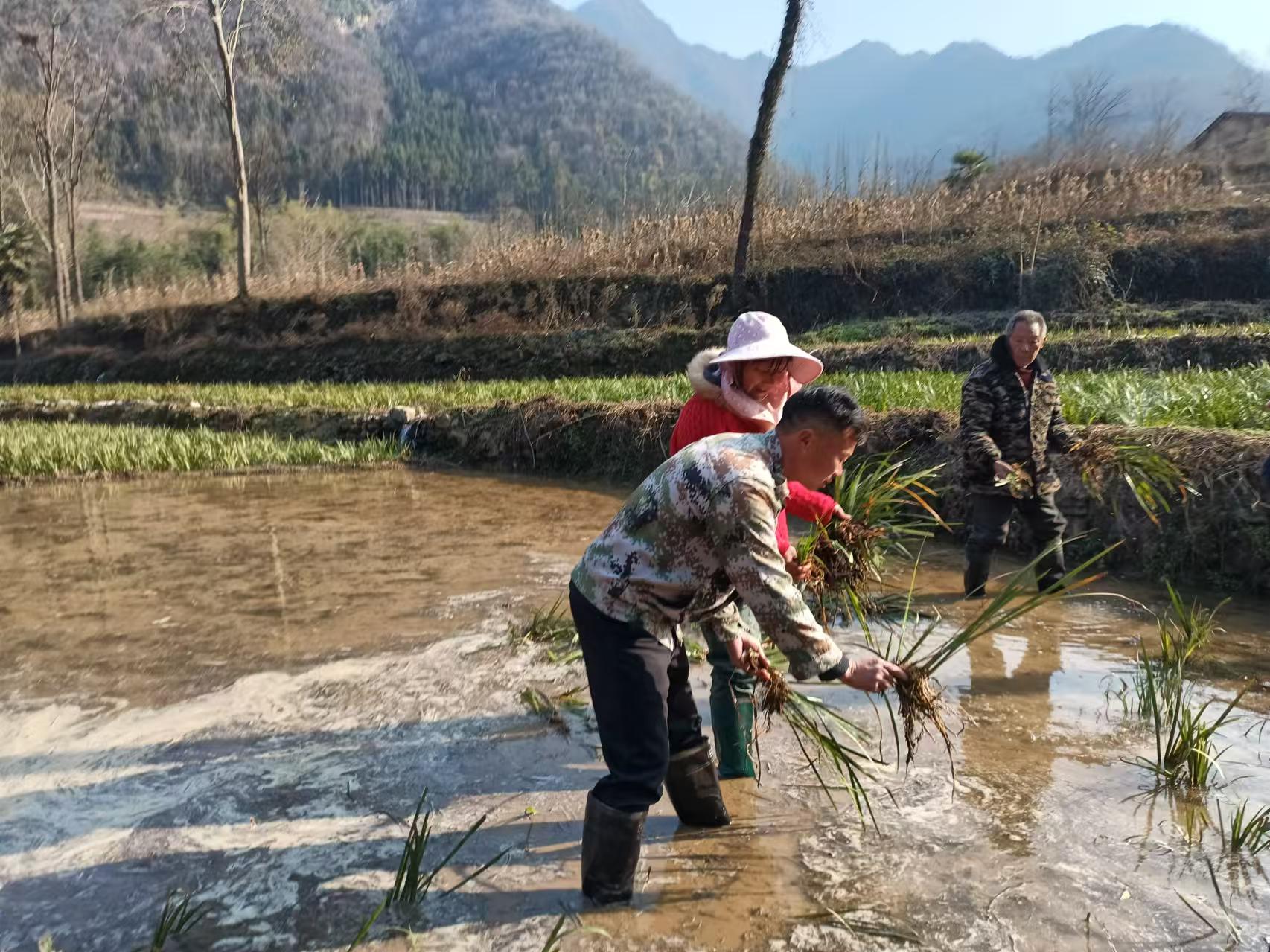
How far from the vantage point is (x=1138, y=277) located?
626 inches

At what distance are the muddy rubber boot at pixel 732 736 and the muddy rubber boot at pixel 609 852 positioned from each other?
0.81 meters

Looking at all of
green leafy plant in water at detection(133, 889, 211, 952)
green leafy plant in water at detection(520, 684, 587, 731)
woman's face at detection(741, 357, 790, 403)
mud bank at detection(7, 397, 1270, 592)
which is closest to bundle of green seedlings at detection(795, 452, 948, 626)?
woman's face at detection(741, 357, 790, 403)

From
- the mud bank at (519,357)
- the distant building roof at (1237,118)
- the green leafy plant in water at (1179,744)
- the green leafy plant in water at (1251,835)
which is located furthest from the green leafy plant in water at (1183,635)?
the distant building roof at (1237,118)

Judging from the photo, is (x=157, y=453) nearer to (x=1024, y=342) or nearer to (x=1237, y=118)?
(x=1024, y=342)

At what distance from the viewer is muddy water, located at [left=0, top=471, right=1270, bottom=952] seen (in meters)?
2.44

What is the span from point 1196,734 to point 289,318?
23.2 meters

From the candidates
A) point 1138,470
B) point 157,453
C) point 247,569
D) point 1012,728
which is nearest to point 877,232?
point 157,453

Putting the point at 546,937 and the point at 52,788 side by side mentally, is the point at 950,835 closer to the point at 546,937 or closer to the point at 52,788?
the point at 546,937

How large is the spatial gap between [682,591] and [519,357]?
53.7ft

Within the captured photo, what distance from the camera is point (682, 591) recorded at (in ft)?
7.64

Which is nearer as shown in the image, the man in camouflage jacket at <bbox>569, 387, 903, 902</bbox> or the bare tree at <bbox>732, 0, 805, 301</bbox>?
the man in camouflage jacket at <bbox>569, 387, 903, 902</bbox>

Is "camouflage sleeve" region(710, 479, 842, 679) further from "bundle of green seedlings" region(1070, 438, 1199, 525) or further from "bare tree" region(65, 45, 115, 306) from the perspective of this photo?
"bare tree" region(65, 45, 115, 306)

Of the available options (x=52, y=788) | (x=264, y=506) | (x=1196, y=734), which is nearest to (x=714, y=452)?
(x=1196, y=734)

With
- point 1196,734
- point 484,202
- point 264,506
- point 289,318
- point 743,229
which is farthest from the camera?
point 484,202
